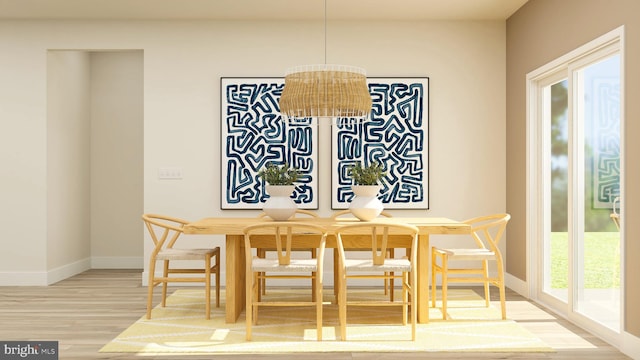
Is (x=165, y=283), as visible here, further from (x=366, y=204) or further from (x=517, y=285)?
(x=517, y=285)

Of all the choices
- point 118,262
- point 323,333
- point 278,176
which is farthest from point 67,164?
point 323,333

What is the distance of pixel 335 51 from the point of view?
21.6 ft

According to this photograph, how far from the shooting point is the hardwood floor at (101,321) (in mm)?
3826

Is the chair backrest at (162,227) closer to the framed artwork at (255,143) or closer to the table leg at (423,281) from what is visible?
the framed artwork at (255,143)

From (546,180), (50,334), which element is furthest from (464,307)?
(50,334)

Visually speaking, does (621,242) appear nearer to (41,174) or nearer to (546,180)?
(546,180)

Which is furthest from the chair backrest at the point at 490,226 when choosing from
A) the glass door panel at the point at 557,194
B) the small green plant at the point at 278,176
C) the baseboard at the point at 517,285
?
the small green plant at the point at 278,176

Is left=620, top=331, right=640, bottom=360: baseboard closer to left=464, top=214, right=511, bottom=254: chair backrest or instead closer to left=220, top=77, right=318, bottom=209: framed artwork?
left=464, top=214, right=511, bottom=254: chair backrest

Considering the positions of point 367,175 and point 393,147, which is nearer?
point 367,175

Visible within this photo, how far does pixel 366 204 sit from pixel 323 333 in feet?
3.44

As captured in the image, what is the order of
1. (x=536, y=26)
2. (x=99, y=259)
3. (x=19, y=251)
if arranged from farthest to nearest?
(x=99, y=259)
(x=19, y=251)
(x=536, y=26)

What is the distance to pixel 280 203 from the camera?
4.85 m

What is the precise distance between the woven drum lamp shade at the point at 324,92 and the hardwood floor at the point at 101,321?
184cm

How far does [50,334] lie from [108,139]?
3.85 meters
